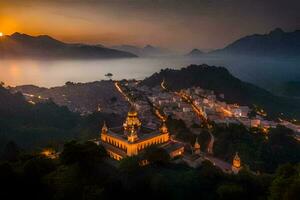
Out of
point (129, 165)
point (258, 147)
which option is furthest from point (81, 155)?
point (258, 147)

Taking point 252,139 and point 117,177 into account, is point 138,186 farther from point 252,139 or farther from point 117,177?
point 252,139

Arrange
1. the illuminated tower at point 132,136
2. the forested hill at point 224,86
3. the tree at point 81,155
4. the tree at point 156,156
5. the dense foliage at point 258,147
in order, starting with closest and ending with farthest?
the tree at point 81,155 < the tree at point 156,156 < the illuminated tower at point 132,136 < the dense foliage at point 258,147 < the forested hill at point 224,86

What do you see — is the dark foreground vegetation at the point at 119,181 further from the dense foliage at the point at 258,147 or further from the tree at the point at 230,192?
the dense foliage at the point at 258,147

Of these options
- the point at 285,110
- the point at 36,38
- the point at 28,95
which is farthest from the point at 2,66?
the point at 285,110

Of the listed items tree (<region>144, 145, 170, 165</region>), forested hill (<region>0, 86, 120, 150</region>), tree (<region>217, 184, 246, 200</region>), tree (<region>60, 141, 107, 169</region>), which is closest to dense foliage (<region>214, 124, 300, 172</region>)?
tree (<region>144, 145, 170, 165</region>)

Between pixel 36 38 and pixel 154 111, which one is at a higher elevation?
pixel 36 38

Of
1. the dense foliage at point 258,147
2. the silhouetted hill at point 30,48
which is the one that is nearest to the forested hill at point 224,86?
the dense foliage at point 258,147
